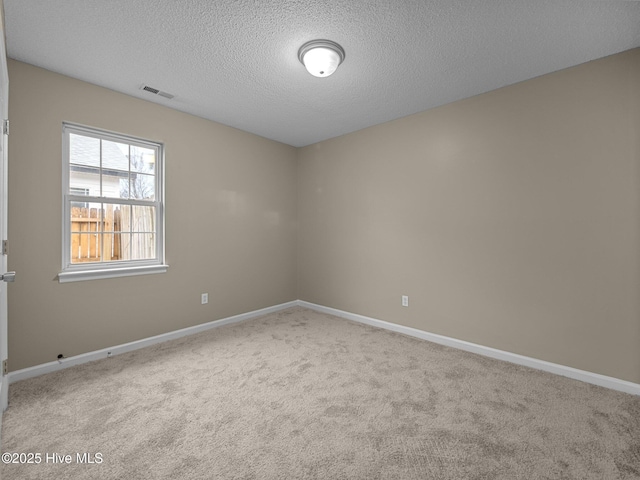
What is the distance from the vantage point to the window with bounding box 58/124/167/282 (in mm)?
2684

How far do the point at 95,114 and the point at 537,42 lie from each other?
12.1ft

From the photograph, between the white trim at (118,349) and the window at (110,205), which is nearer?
the white trim at (118,349)

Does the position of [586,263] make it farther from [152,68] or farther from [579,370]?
[152,68]

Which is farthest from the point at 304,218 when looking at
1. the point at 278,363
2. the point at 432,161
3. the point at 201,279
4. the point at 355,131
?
the point at 278,363

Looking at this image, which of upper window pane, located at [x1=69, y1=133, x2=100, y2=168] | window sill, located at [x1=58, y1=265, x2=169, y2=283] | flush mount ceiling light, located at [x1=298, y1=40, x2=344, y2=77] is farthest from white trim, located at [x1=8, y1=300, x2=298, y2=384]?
flush mount ceiling light, located at [x1=298, y1=40, x2=344, y2=77]

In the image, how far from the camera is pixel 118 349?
285 centimetres

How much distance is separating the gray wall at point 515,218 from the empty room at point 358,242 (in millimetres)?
19

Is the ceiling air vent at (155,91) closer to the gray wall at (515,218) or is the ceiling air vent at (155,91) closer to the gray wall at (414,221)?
the gray wall at (414,221)

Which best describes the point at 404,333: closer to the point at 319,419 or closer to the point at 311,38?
the point at 319,419

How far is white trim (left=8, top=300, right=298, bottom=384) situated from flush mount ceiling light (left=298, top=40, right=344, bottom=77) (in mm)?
2984

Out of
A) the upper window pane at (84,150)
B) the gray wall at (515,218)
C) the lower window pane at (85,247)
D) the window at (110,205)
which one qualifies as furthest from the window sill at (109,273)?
the gray wall at (515,218)

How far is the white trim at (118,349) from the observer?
93.9 inches

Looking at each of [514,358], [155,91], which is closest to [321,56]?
[155,91]

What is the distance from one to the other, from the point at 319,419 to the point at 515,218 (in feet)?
7.82
